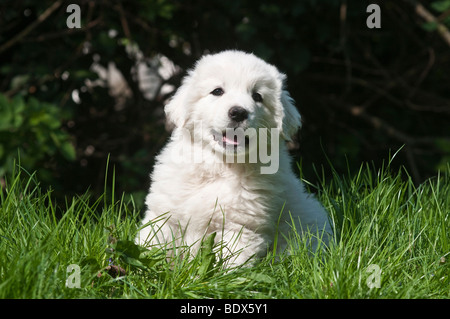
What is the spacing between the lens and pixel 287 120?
120 inches

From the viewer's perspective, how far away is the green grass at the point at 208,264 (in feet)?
7.37

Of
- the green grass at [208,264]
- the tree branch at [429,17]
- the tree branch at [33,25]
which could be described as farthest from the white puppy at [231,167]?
the tree branch at [429,17]

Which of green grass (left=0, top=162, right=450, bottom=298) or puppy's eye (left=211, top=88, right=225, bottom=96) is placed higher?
puppy's eye (left=211, top=88, right=225, bottom=96)

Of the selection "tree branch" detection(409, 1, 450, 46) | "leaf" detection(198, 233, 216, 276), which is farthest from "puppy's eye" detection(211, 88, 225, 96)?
"tree branch" detection(409, 1, 450, 46)

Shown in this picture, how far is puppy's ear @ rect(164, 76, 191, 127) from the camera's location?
3029 mm

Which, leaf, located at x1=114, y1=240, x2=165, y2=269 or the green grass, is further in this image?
leaf, located at x1=114, y1=240, x2=165, y2=269

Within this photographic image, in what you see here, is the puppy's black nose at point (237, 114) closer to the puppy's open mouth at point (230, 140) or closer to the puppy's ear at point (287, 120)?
the puppy's open mouth at point (230, 140)

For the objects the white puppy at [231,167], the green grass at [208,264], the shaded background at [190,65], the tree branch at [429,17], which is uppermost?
the tree branch at [429,17]

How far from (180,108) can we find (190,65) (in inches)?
92.6

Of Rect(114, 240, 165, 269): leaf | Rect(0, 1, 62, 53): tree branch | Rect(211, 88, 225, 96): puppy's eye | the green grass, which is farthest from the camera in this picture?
Rect(0, 1, 62, 53): tree branch

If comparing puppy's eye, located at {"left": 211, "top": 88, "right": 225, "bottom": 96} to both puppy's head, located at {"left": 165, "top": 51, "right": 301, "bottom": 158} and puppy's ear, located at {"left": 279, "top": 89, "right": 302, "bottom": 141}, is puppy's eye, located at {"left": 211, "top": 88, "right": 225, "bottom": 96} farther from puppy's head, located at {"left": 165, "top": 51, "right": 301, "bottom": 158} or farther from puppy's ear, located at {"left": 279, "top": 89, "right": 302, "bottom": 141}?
puppy's ear, located at {"left": 279, "top": 89, "right": 302, "bottom": 141}

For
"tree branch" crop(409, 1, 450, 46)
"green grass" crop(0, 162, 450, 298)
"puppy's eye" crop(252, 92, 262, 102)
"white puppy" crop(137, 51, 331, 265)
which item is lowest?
"green grass" crop(0, 162, 450, 298)
